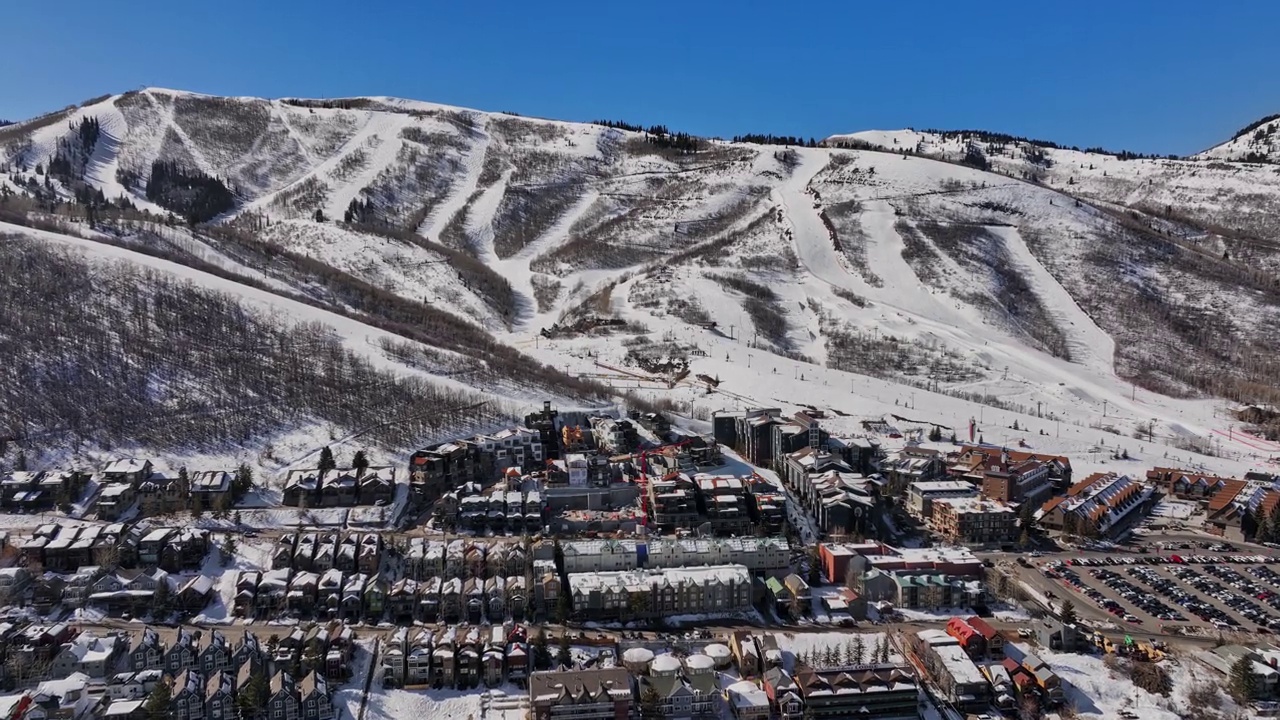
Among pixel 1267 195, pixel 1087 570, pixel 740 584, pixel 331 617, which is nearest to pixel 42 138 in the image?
pixel 331 617

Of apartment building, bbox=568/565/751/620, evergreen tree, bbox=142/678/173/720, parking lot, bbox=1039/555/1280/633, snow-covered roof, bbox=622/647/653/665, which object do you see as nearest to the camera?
evergreen tree, bbox=142/678/173/720

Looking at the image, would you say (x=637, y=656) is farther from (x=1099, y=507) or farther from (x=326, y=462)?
(x=1099, y=507)

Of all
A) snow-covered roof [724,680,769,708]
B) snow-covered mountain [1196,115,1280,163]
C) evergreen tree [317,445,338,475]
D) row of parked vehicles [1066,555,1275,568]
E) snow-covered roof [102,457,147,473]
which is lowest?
snow-covered roof [724,680,769,708]

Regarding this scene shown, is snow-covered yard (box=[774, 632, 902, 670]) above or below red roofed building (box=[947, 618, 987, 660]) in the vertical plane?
below

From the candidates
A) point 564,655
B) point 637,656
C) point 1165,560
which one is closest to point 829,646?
point 637,656

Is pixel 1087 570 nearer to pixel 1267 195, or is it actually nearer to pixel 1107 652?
pixel 1107 652

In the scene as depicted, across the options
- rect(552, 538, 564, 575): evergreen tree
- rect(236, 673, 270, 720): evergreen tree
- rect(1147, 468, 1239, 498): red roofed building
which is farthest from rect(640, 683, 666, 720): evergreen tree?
rect(1147, 468, 1239, 498): red roofed building

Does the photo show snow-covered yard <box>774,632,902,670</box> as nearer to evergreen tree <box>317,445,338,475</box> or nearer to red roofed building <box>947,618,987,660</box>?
red roofed building <box>947,618,987,660</box>
